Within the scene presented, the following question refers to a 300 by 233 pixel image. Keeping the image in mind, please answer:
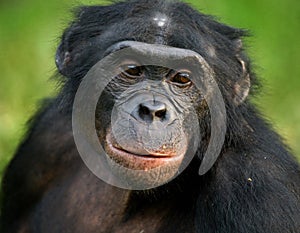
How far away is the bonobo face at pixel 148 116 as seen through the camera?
6.09 meters

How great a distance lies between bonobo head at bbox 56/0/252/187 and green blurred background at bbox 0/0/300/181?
371 cm

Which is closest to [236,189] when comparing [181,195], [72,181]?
[181,195]

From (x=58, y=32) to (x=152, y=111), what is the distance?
16.0 ft

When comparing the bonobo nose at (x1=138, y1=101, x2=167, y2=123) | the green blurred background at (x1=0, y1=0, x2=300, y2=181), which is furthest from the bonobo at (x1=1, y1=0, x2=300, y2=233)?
the green blurred background at (x1=0, y1=0, x2=300, y2=181)

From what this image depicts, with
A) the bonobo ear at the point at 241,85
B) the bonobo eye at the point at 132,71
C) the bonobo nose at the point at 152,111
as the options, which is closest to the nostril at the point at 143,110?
the bonobo nose at the point at 152,111

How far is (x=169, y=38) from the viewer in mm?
6562

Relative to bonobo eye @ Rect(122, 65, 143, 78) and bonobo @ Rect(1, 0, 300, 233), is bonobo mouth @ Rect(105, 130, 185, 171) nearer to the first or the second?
bonobo @ Rect(1, 0, 300, 233)

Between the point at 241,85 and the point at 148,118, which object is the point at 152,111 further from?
the point at 241,85

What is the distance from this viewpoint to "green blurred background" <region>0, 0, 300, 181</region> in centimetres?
1092

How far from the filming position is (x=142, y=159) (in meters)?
6.09

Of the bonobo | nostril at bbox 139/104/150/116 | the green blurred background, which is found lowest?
the green blurred background

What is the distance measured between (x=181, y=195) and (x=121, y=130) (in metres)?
0.78

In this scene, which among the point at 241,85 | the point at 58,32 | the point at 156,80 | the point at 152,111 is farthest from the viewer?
the point at 58,32

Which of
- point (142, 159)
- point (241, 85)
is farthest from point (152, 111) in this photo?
point (241, 85)
